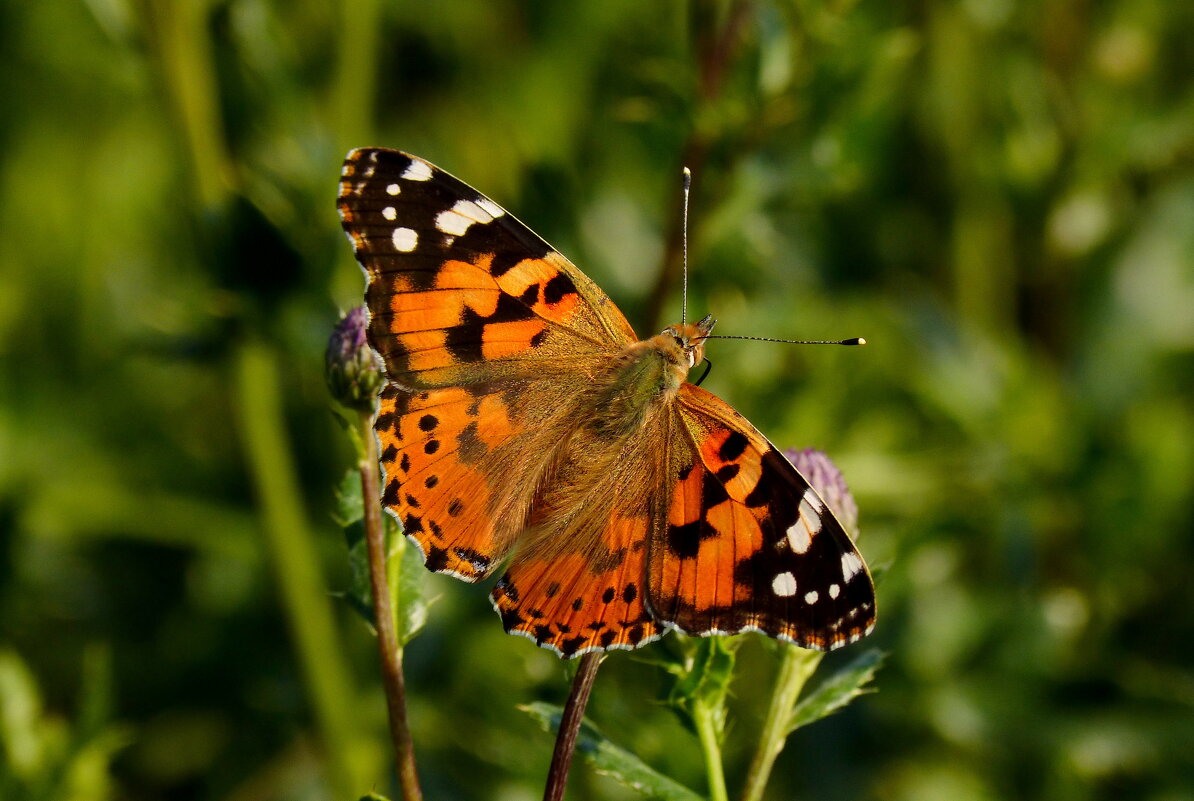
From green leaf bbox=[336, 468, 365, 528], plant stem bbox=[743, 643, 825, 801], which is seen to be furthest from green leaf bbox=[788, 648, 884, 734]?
green leaf bbox=[336, 468, 365, 528]

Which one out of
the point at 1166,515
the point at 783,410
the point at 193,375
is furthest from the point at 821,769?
the point at 193,375

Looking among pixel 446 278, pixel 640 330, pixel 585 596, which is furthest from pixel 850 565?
pixel 640 330

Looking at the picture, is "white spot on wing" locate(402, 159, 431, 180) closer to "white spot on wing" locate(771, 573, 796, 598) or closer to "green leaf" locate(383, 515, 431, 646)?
"green leaf" locate(383, 515, 431, 646)

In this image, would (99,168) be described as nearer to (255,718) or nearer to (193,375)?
(193,375)

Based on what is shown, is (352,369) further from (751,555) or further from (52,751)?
(52,751)

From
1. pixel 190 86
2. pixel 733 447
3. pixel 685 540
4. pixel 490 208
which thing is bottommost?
pixel 685 540

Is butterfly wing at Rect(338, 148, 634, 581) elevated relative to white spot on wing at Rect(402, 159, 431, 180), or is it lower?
lower
